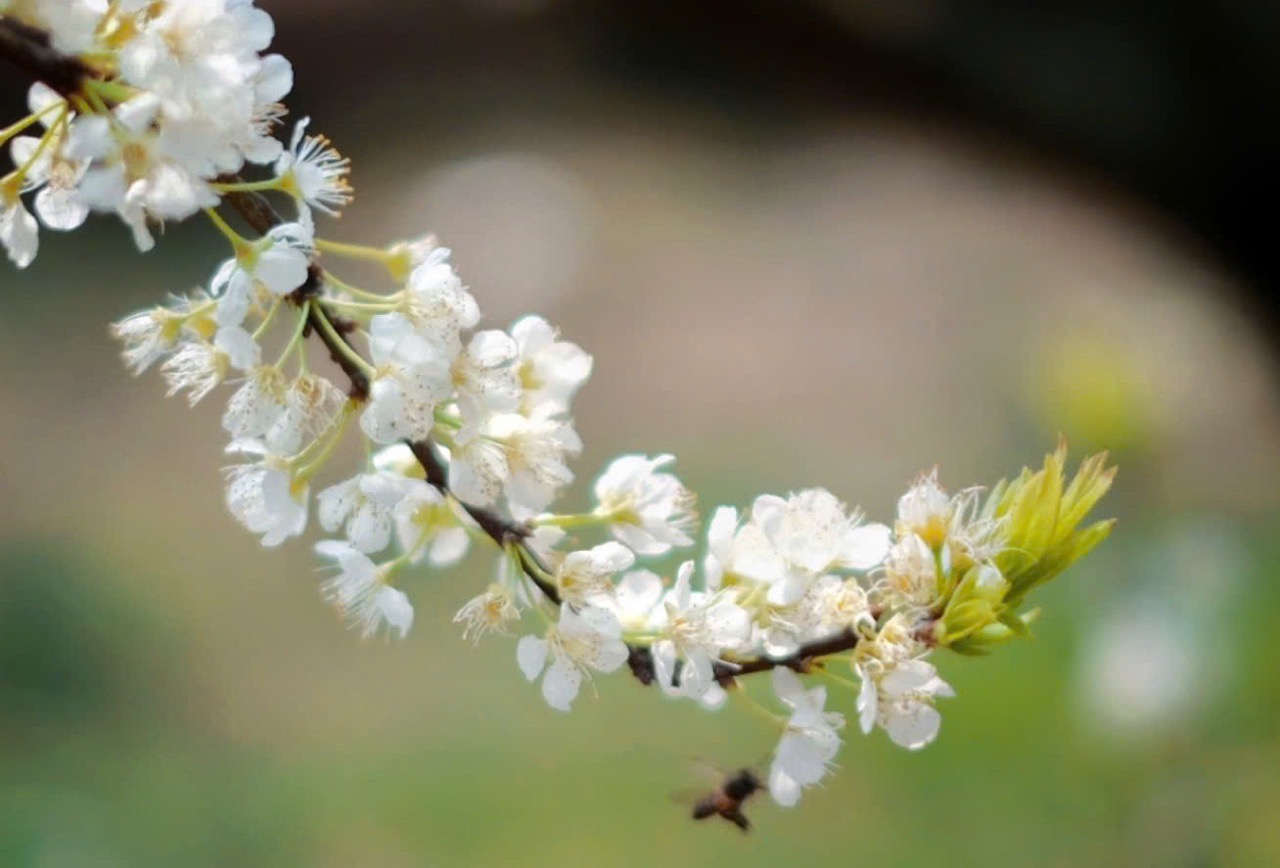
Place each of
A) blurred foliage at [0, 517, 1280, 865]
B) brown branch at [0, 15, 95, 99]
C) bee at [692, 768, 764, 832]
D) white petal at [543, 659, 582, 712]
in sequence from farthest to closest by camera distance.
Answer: blurred foliage at [0, 517, 1280, 865]
bee at [692, 768, 764, 832]
white petal at [543, 659, 582, 712]
brown branch at [0, 15, 95, 99]

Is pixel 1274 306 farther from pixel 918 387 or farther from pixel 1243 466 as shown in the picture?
pixel 918 387

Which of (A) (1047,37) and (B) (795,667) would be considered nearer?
(B) (795,667)

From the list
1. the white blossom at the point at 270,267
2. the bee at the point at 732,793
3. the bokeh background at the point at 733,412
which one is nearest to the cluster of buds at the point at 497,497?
the white blossom at the point at 270,267

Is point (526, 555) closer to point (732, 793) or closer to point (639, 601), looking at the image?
point (639, 601)

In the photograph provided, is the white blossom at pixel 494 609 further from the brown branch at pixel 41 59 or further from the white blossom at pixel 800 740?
the brown branch at pixel 41 59

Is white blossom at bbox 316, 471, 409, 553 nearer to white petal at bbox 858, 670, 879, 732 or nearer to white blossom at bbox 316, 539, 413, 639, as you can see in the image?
white blossom at bbox 316, 539, 413, 639

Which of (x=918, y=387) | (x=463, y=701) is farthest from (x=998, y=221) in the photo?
(x=463, y=701)

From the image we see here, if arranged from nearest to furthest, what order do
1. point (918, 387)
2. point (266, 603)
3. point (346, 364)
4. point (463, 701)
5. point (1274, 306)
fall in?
point (346, 364) < point (463, 701) < point (266, 603) < point (918, 387) < point (1274, 306)

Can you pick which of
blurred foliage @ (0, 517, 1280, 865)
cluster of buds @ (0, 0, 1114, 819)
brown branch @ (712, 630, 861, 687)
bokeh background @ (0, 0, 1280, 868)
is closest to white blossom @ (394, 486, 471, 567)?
cluster of buds @ (0, 0, 1114, 819)
